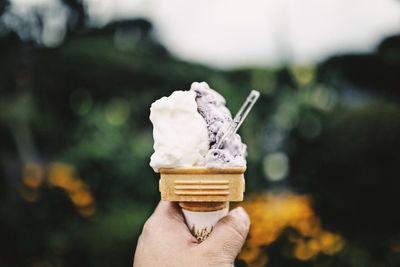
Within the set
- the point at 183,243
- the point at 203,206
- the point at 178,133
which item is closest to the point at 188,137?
the point at 178,133

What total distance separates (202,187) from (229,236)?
9.6 inches

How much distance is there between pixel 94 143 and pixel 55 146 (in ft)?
4.79

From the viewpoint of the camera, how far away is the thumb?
2506mm

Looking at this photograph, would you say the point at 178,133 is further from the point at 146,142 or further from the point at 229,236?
the point at 146,142

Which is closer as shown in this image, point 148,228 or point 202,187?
point 202,187

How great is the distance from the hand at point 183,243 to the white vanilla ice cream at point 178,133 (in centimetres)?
27

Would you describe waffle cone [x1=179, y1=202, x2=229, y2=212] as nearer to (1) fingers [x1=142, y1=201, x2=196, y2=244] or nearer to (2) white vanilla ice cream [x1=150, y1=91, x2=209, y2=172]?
(1) fingers [x1=142, y1=201, x2=196, y2=244]

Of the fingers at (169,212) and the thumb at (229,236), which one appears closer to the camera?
the thumb at (229,236)

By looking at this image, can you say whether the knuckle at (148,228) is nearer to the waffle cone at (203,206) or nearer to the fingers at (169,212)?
the fingers at (169,212)

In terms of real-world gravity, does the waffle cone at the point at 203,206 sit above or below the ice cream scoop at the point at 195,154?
below

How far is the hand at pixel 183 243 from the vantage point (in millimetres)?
2488

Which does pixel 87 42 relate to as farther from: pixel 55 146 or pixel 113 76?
pixel 55 146

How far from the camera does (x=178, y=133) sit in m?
2.60

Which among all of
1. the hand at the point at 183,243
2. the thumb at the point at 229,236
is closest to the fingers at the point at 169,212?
the hand at the point at 183,243
